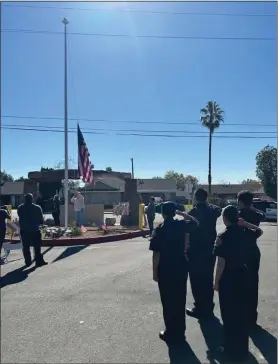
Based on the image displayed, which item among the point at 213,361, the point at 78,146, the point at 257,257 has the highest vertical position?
the point at 78,146

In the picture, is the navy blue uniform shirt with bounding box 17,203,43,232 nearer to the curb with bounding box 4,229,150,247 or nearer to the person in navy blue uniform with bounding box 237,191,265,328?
the curb with bounding box 4,229,150,247

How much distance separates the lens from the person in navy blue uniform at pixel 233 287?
4098mm

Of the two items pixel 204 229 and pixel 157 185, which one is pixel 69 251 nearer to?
pixel 204 229

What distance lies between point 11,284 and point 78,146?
9840mm

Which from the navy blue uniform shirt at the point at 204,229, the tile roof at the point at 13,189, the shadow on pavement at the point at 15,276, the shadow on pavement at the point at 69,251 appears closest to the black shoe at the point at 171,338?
the navy blue uniform shirt at the point at 204,229

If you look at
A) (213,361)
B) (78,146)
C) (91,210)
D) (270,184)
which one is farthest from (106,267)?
(270,184)

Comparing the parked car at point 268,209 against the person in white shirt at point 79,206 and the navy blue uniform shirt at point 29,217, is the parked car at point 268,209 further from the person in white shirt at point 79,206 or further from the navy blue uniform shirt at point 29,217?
the navy blue uniform shirt at point 29,217

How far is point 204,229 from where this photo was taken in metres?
5.53

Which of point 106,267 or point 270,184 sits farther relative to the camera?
point 270,184

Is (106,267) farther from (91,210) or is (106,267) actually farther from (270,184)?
(270,184)

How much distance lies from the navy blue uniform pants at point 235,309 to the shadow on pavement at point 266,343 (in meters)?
0.25

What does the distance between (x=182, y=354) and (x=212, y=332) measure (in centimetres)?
78

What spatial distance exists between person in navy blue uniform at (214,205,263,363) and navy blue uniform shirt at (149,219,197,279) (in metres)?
0.50

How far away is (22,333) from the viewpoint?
474 cm
